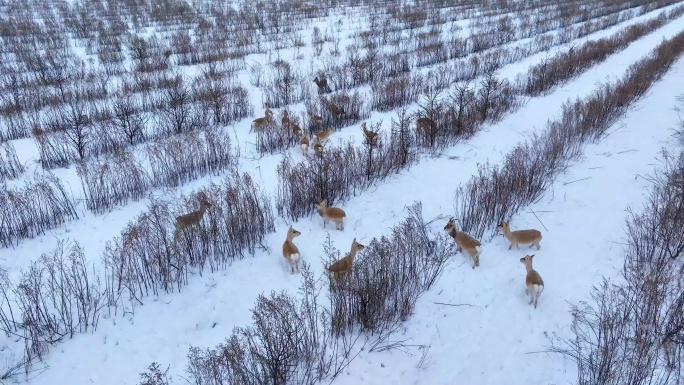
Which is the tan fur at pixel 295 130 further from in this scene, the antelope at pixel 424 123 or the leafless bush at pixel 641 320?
the leafless bush at pixel 641 320

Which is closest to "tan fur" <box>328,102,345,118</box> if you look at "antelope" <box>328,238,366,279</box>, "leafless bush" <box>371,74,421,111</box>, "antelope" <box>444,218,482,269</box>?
→ "leafless bush" <box>371,74,421,111</box>

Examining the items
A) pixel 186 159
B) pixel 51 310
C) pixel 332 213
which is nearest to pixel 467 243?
pixel 332 213

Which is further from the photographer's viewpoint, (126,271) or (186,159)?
(186,159)

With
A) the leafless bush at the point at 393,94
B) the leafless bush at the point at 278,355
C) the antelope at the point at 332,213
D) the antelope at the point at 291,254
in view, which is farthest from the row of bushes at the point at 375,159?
the leafless bush at the point at 278,355

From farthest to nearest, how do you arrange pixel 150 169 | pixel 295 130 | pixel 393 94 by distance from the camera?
pixel 393 94 < pixel 295 130 < pixel 150 169

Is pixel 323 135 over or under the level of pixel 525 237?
over

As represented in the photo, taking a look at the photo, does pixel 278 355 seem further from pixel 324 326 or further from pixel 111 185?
pixel 111 185
